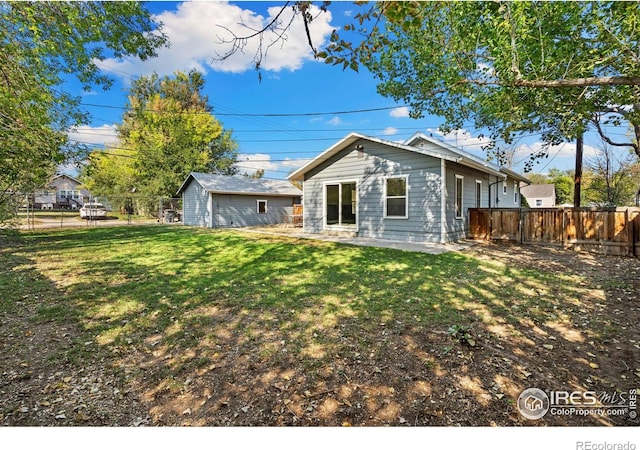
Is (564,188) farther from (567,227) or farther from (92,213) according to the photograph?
(92,213)

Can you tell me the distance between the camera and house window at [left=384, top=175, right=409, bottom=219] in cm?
1012

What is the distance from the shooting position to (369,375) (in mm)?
2400

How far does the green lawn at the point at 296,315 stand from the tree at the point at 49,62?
2969mm

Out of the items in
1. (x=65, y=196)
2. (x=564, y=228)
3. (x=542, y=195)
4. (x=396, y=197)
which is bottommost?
(x=564, y=228)

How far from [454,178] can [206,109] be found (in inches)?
1130

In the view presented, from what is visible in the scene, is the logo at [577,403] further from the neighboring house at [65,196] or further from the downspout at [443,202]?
the neighboring house at [65,196]

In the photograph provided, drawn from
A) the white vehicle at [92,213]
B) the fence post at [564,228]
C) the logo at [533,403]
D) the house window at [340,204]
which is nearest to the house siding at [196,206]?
the house window at [340,204]

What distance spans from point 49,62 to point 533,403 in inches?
426

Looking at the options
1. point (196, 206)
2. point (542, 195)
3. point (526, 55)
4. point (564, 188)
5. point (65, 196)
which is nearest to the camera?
point (526, 55)

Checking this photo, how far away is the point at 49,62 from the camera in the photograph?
7102 mm

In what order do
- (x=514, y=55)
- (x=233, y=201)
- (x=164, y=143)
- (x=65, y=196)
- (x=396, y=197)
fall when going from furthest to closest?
(x=65, y=196) < (x=164, y=143) < (x=233, y=201) < (x=396, y=197) < (x=514, y=55)

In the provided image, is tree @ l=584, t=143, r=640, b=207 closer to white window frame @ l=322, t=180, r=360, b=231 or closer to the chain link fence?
white window frame @ l=322, t=180, r=360, b=231

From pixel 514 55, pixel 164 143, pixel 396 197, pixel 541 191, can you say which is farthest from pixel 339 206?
pixel 541 191
